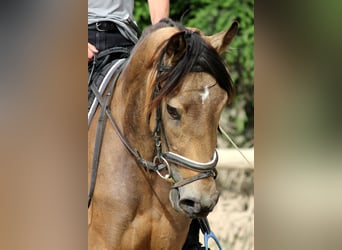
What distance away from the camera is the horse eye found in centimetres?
207

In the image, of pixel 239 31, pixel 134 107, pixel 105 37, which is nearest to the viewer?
pixel 134 107

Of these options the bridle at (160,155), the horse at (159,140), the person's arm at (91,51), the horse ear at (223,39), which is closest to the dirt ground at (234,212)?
the horse at (159,140)

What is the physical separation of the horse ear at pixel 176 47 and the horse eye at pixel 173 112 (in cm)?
14

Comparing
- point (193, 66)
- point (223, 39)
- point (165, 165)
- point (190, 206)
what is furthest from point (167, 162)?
point (223, 39)

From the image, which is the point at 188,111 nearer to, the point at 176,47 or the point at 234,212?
the point at 176,47

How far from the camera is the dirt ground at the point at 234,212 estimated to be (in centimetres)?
248

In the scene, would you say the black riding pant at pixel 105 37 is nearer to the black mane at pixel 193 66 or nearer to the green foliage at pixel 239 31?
the green foliage at pixel 239 31

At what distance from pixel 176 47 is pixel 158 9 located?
32 centimetres

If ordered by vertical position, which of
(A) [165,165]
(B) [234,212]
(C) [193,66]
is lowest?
(B) [234,212]

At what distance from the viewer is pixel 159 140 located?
6.95 ft

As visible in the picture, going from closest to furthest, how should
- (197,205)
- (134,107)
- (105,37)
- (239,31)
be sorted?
(197,205), (134,107), (105,37), (239,31)
